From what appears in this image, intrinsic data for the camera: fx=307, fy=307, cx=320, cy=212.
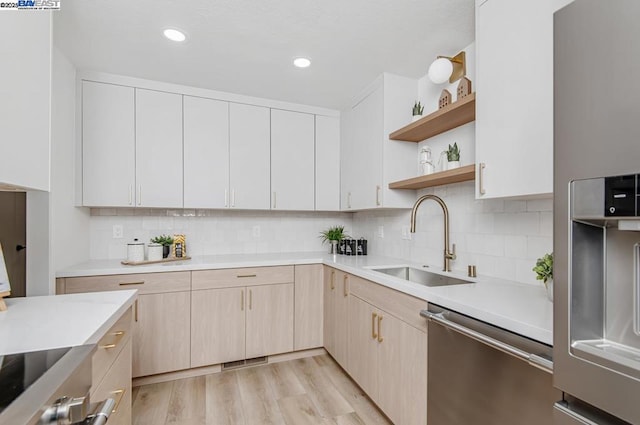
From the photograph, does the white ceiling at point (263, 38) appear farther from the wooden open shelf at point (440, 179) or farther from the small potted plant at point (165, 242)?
the small potted plant at point (165, 242)

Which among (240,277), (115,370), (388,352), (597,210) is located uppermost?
(597,210)

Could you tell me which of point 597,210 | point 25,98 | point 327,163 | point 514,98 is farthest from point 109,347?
point 327,163

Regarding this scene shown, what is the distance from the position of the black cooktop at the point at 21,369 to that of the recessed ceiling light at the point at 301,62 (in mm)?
2052

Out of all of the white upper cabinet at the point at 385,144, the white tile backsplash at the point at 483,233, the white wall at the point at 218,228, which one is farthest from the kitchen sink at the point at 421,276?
the white wall at the point at 218,228

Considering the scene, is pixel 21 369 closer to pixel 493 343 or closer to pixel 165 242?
pixel 493 343

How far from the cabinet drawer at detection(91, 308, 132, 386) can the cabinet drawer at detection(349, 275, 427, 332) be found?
135 cm

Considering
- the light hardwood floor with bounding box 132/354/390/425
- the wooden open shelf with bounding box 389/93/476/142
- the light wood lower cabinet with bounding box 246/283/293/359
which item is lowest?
the light hardwood floor with bounding box 132/354/390/425

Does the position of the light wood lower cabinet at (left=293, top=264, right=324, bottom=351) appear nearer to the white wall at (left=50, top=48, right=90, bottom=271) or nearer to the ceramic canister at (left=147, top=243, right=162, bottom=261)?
the ceramic canister at (left=147, top=243, right=162, bottom=261)

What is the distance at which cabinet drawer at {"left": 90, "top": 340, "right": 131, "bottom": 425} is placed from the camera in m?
1.13

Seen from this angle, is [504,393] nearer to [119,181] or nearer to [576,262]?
[576,262]

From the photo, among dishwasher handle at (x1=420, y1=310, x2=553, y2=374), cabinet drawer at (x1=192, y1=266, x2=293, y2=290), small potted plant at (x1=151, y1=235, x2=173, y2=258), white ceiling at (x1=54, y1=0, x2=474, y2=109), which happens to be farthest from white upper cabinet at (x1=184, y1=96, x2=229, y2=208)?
dishwasher handle at (x1=420, y1=310, x2=553, y2=374)

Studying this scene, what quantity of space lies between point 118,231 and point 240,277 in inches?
46.6

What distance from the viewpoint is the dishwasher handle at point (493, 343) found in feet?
3.06

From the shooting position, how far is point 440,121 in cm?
203
